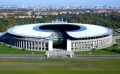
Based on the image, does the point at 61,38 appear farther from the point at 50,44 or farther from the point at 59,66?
the point at 59,66

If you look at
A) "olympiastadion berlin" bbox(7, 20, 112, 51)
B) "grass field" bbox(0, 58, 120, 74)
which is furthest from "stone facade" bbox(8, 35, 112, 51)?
"grass field" bbox(0, 58, 120, 74)

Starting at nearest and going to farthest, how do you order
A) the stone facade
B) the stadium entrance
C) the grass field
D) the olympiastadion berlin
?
the grass field → the stone facade → the olympiastadion berlin → the stadium entrance

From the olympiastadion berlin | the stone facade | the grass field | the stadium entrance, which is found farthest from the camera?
the stadium entrance

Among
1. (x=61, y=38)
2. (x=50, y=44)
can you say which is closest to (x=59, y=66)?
(x=50, y=44)

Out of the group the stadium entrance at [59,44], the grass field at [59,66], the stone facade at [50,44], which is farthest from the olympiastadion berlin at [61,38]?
the grass field at [59,66]

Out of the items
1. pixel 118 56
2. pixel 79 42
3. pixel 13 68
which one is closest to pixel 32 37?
pixel 79 42

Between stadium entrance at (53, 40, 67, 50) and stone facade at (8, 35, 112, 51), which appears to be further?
stadium entrance at (53, 40, 67, 50)

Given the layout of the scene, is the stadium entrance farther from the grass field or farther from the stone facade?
the grass field

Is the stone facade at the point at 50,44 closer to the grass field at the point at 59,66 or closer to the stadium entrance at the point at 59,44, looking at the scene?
the stadium entrance at the point at 59,44

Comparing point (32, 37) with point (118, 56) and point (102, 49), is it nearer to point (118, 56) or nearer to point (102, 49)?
point (102, 49)
